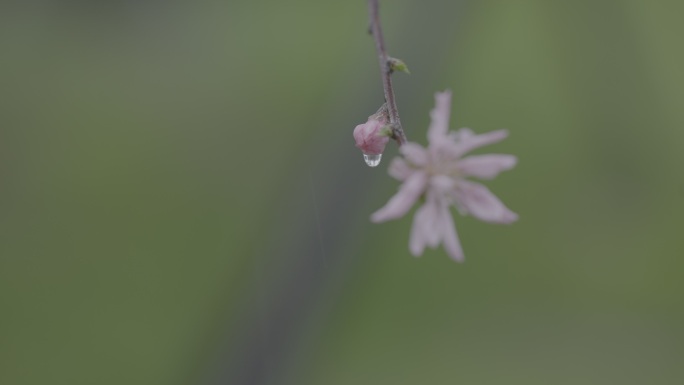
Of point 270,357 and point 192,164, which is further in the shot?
point 192,164

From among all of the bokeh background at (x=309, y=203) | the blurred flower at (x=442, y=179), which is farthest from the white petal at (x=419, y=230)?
the bokeh background at (x=309, y=203)

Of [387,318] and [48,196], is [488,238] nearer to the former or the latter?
[387,318]

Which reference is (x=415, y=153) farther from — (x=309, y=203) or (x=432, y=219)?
(x=309, y=203)

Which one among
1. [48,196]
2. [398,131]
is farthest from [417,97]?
[398,131]

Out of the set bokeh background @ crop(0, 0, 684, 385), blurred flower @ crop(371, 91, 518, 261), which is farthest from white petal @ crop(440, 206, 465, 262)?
bokeh background @ crop(0, 0, 684, 385)

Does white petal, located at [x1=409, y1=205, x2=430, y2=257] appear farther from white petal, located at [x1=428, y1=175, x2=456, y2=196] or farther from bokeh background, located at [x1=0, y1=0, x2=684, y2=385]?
bokeh background, located at [x1=0, y1=0, x2=684, y2=385]

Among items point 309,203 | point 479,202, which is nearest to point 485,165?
point 479,202
